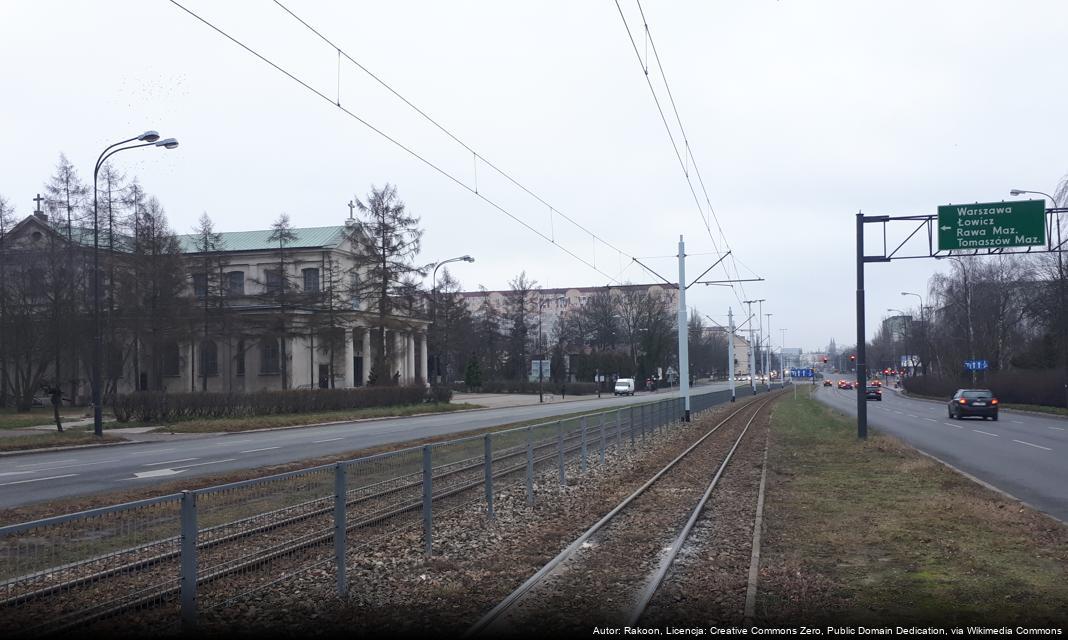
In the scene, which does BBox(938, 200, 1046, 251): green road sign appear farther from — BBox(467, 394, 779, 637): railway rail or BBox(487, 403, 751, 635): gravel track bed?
BBox(487, 403, 751, 635): gravel track bed

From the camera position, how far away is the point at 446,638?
6.42 meters

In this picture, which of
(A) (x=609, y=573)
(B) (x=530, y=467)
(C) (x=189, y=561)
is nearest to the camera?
(C) (x=189, y=561)

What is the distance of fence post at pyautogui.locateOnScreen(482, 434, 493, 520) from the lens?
12.1 metres

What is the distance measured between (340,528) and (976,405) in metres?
39.5

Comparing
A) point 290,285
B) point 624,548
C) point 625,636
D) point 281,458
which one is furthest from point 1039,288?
point 625,636

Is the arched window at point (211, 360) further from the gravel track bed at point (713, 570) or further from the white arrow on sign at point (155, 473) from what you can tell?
the gravel track bed at point (713, 570)

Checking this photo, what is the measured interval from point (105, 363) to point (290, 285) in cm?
1144

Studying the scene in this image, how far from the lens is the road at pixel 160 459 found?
53.5ft

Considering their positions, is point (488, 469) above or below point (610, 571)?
above

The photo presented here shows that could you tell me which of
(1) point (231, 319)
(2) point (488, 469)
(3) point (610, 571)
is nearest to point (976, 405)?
(2) point (488, 469)

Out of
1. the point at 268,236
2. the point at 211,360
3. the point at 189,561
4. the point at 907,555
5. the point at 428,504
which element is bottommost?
the point at 907,555

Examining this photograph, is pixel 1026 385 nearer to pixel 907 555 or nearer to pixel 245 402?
pixel 245 402

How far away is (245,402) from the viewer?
1625 inches

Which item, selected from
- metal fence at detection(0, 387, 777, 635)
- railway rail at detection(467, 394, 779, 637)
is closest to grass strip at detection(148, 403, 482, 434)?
railway rail at detection(467, 394, 779, 637)
